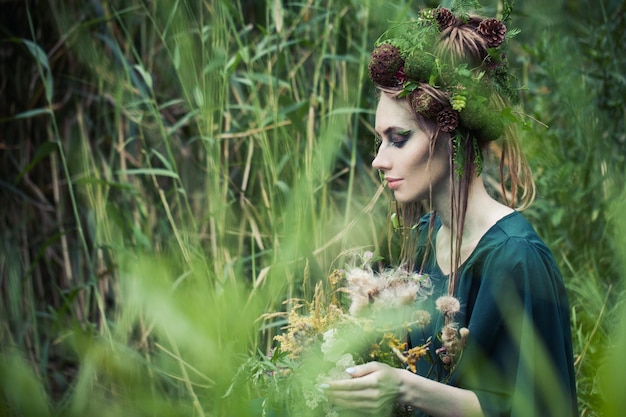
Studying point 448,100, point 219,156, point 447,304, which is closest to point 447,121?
point 448,100

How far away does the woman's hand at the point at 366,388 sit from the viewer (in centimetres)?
87

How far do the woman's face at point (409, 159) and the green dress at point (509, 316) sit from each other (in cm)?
11

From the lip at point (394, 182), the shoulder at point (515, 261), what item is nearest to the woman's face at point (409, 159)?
the lip at point (394, 182)

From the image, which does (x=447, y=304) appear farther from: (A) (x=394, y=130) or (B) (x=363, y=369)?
(A) (x=394, y=130)

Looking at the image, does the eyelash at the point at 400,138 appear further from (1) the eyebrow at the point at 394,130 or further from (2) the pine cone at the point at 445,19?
(2) the pine cone at the point at 445,19

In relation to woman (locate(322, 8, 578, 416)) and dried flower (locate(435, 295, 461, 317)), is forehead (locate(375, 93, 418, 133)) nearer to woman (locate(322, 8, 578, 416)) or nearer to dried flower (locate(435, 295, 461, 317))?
woman (locate(322, 8, 578, 416))

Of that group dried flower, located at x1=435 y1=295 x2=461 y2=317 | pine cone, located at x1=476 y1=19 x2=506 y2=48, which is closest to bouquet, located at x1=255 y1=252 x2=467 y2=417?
dried flower, located at x1=435 y1=295 x2=461 y2=317

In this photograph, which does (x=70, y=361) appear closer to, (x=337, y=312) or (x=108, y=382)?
(x=108, y=382)

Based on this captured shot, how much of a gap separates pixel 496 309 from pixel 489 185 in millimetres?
873

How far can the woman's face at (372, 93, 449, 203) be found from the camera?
1.13 meters

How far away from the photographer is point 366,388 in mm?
872

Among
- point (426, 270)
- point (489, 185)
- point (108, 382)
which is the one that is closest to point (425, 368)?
point (426, 270)

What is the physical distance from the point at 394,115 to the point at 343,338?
0.44m

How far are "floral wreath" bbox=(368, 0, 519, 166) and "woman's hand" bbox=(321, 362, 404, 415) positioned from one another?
0.37 meters
